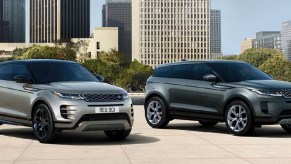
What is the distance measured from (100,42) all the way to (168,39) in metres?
35.1

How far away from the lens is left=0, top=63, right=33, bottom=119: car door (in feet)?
35.7

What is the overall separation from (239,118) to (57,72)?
412 centimetres

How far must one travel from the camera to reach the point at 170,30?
190m

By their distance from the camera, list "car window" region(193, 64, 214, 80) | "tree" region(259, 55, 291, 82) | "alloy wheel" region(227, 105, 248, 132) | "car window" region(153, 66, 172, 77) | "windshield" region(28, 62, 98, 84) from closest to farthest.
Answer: "windshield" region(28, 62, 98, 84)
"alloy wheel" region(227, 105, 248, 132)
"car window" region(193, 64, 214, 80)
"car window" region(153, 66, 172, 77)
"tree" region(259, 55, 291, 82)

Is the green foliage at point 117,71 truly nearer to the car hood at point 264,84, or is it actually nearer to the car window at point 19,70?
the car hood at point 264,84

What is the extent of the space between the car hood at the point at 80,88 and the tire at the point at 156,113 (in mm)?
3580

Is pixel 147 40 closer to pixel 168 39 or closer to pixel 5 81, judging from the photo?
pixel 168 39

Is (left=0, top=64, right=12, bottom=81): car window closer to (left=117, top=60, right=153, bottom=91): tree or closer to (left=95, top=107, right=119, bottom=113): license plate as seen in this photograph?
(left=95, top=107, right=119, bottom=113): license plate

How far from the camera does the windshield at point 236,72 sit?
1271 cm

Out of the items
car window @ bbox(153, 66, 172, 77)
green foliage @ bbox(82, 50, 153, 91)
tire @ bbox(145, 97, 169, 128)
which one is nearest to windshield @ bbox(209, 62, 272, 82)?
car window @ bbox(153, 66, 172, 77)

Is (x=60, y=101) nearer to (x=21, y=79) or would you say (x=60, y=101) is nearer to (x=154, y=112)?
(x=21, y=79)

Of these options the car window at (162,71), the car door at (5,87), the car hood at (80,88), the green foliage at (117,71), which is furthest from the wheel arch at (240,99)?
the green foliage at (117,71)

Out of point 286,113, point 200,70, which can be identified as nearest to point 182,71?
point 200,70

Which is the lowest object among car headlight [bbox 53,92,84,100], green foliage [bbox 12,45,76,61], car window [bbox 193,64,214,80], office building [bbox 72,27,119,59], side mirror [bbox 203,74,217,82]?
car headlight [bbox 53,92,84,100]
